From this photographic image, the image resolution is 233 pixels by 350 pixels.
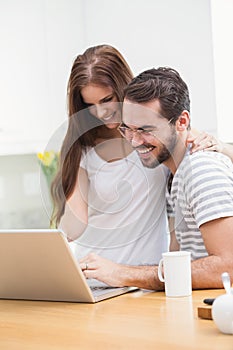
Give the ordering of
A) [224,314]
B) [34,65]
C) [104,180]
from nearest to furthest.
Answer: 1. [224,314]
2. [104,180]
3. [34,65]

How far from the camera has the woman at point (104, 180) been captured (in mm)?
2203

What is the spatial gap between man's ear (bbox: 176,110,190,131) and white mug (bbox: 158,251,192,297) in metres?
0.41

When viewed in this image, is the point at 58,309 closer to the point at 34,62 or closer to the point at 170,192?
the point at 170,192

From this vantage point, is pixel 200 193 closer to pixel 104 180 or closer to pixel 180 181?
pixel 180 181

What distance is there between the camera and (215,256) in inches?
71.3

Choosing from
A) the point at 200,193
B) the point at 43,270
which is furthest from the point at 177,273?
the point at 43,270

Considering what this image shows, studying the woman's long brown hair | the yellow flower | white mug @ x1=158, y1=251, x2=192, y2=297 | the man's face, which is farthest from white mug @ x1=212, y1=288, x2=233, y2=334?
Result: the yellow flower

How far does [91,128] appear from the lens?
7.62ft

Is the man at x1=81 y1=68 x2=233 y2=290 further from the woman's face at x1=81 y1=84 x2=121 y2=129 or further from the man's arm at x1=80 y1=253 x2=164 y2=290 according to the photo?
the woman's face at x1=81 y1=84 x2=121 y2=129

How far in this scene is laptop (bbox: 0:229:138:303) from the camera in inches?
66.7

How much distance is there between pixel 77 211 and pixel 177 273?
677 mm

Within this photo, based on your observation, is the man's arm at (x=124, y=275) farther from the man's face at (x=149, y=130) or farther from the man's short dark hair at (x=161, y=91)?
the man's short dark hair at (x=161, y=91)

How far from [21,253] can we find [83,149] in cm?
67

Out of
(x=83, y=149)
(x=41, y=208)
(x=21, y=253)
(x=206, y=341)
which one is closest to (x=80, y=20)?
(x=41, y=208)
